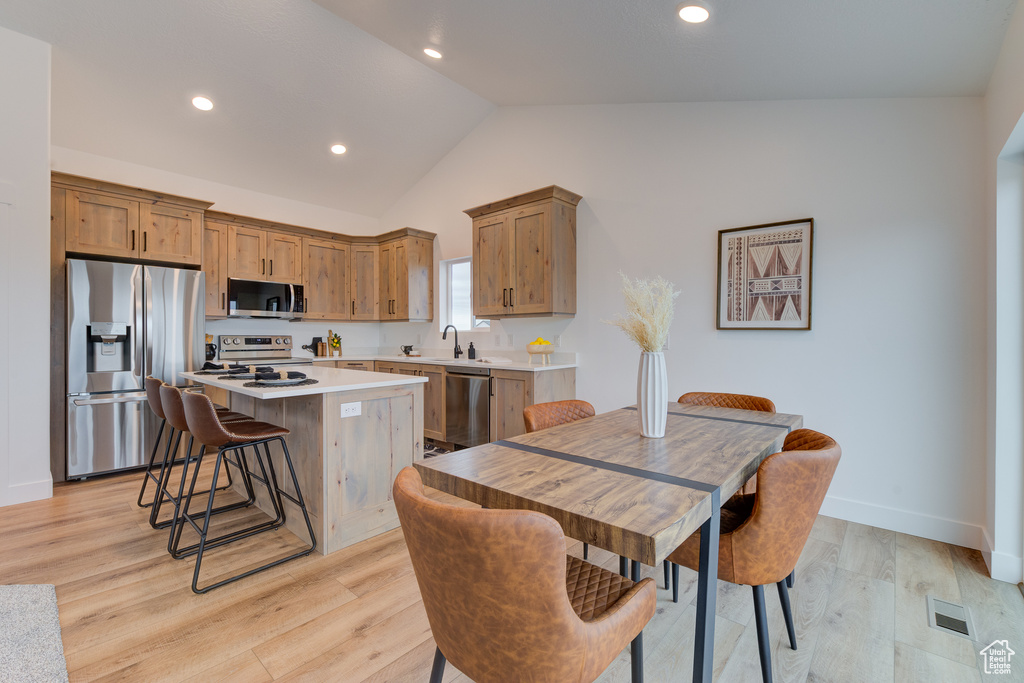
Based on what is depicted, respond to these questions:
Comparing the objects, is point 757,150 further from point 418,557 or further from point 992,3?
point 418,557

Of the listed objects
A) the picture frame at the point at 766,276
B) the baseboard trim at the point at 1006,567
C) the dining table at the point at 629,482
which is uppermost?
the picture frame at the point at 766,276

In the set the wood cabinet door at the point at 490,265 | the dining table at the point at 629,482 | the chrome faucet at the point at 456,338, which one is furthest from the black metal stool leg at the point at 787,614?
the chrome faucet at the point at 456,338

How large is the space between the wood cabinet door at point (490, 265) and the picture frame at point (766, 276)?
1.90 meters

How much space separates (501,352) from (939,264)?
3.43 m

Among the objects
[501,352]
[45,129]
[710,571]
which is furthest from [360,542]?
[45,129]

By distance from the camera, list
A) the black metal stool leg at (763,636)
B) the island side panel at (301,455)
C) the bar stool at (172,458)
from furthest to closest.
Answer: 1. the island side panel at (301,455)
2. the bar stool at (172,458)
3. the black metal stool leg at (763,636)

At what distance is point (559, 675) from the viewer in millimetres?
859

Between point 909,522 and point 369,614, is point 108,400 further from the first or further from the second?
point 909,522

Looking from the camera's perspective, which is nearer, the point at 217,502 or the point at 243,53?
the point at 217,502

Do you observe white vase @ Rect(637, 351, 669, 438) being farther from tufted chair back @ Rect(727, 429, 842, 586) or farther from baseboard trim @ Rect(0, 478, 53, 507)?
baseboard trim @ Rect(0, 478, 53, 507)

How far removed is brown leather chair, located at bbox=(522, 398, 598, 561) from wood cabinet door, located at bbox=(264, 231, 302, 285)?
412 centimetres

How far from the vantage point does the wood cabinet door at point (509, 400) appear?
3.81 m

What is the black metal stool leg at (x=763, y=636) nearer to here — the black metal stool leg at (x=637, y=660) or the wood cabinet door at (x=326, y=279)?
the black metal stool leg at (x=637, y=660)

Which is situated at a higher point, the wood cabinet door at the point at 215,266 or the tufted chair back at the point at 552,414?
the wood cabinet door at the point at 215,266
